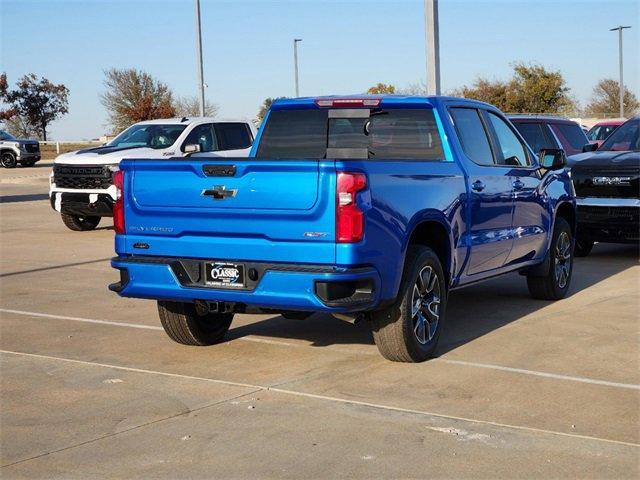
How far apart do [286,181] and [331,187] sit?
33 cm

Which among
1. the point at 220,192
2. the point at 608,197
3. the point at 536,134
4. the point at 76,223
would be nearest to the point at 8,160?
the point at 76,223

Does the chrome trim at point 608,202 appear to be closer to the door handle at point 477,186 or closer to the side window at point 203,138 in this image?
the door handle at point 477,186

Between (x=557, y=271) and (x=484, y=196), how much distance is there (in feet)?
7.16

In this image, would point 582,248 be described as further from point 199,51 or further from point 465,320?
point 199,51

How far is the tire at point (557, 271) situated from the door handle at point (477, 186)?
2.01m

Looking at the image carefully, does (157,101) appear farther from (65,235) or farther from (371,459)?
(371,459)

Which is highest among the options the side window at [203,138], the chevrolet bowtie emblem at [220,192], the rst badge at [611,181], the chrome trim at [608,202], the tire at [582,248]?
the side window at [203,138]

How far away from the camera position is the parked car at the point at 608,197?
42.2 ft

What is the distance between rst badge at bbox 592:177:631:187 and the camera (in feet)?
42.6

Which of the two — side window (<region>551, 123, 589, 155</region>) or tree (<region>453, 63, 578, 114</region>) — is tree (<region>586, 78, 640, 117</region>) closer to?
tree (<region>453, 63, 578, 114</region>)

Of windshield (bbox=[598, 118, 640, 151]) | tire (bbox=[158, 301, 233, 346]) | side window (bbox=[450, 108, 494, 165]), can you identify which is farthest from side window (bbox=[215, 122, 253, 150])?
tire (bbox=[158, 301, 233, 346])

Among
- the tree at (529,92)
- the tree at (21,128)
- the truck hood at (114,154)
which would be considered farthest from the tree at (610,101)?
the truck hood at (114,154)

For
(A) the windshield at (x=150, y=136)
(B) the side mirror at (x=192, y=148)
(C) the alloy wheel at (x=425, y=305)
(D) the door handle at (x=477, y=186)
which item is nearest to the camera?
(C) the alloy wheel at (x=425, y=305)

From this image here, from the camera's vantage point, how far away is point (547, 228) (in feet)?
33.1
